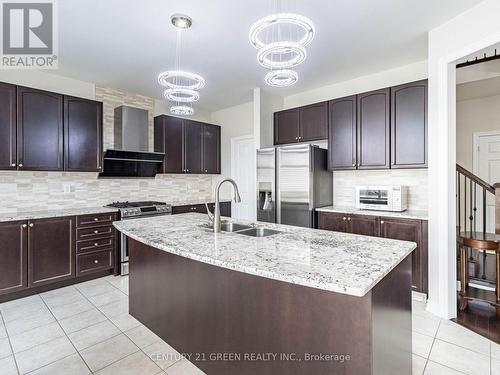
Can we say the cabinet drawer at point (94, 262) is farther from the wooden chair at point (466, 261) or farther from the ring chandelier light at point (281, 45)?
the wooden chair at point (466, 261)

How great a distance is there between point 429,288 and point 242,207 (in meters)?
3.38

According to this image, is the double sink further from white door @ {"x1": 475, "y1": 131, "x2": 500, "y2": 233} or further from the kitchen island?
white door @ {"x1": 475, "y1": 131, "x2": 500, "y2": 233}

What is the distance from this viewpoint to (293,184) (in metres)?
3.87

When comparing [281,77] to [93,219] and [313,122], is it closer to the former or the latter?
[313,122]

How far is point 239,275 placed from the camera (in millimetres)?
1548

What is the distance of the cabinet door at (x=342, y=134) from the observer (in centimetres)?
367

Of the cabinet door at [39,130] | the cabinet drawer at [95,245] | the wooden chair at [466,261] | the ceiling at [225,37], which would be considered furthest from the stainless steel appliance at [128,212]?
the wooden chair at [466,261]

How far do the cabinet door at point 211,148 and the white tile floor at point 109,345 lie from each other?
300 centimetres

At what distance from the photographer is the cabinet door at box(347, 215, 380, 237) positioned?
3.24 meters

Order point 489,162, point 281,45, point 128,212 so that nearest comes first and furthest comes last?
point 281,45 → point 128,212 → point 489,162

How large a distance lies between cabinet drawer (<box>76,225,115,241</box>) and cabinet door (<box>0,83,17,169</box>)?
105cm

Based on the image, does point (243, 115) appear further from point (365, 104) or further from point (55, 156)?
point (55, 156)

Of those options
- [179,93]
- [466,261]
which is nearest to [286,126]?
[179,93]

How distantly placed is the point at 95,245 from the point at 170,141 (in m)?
2.07
